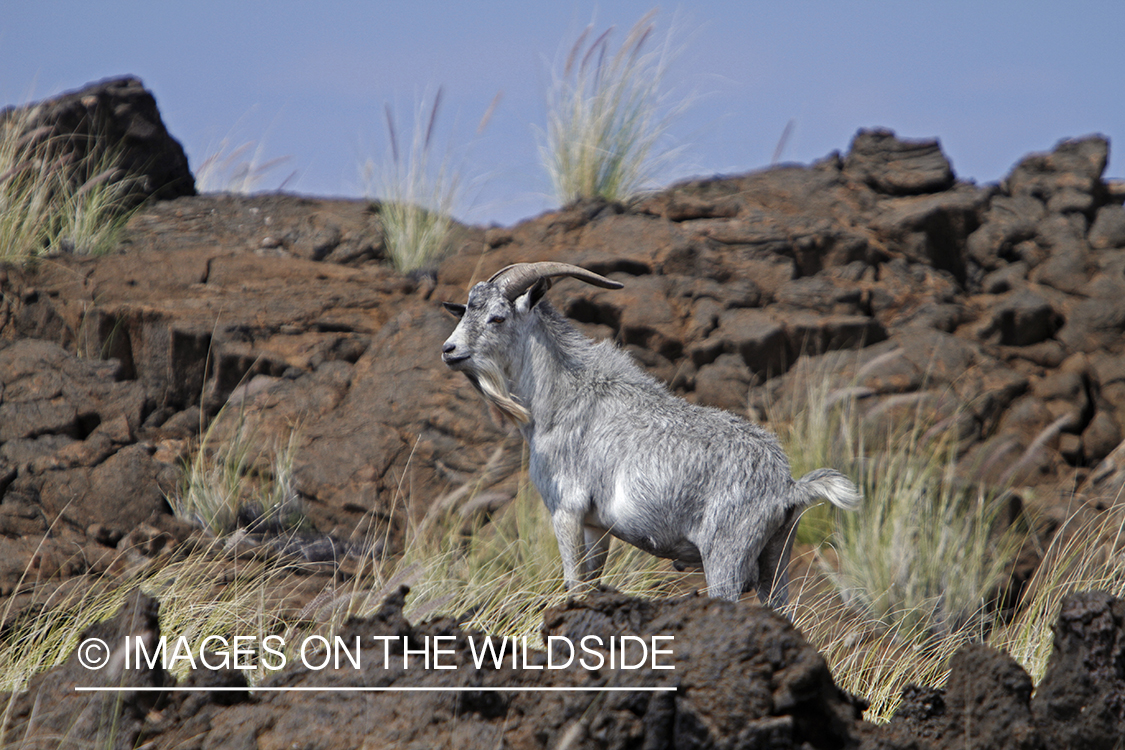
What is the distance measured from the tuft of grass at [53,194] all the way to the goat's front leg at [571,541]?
23.6 feet

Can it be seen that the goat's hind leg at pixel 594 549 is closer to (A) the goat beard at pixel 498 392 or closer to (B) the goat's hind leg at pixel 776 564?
(A) the goat beard at pixel 498 392

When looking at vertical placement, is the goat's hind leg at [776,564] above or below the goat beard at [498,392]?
below

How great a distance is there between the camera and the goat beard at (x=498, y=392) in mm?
5512

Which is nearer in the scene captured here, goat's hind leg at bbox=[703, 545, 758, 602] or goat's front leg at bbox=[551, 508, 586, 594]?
goat's hind leg at bbox=[703, 545, 758, 602]

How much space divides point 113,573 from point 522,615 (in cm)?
336

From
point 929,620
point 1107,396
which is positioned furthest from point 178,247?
point 1107,396

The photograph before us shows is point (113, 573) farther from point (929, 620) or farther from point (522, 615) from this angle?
point (929, 620)

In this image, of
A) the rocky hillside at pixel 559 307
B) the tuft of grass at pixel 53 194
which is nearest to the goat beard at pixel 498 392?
the rocky hillside at pixel 559 307

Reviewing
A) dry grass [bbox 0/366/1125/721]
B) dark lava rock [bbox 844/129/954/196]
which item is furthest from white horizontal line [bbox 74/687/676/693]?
dark lava rock [bbox 844/129/954/196]

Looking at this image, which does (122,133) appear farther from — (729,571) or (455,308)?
(729,571)

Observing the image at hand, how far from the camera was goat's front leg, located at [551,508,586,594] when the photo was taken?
5.26 m

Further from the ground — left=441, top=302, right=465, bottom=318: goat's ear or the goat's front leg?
left=441, top=302, right=465, bottom=318: goat's ear

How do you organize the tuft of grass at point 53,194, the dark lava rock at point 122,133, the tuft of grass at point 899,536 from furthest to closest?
the dark lava rock at point 122,133 < the tuft of grass at point 53,194 < the tuft of grass at point 899,536

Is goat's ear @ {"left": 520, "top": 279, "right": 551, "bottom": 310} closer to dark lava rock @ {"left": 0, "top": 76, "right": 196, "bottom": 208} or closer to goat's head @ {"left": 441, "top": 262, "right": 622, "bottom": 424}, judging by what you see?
goat's head @ {"left": 441, "top": 262, "right": 622, "bottom": 424}
